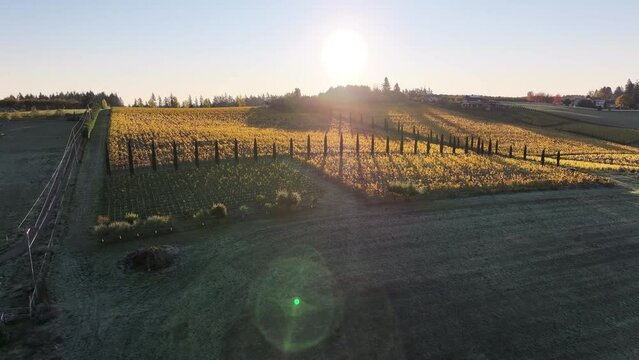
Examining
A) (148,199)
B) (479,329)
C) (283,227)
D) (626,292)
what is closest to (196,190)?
(148,199)

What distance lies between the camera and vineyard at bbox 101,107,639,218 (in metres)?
32.0

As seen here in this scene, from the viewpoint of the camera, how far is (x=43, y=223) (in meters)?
24.9

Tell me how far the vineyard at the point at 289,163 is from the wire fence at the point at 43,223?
3.01 m

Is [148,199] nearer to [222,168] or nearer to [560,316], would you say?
[222,168]

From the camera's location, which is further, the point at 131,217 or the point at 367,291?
the point at 131,217

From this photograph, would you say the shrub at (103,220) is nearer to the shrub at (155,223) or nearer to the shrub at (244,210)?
the shrub at (155,223)

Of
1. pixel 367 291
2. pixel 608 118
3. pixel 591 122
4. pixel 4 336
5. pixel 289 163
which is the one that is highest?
pixel 608 118

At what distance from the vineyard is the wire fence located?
9.87 feet

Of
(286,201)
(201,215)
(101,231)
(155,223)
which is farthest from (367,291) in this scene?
(101,231)

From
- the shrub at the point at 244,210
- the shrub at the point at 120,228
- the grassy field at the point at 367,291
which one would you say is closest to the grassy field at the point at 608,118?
the grassy field at the point at 367,291

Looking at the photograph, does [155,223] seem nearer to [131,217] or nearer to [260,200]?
[131,217]

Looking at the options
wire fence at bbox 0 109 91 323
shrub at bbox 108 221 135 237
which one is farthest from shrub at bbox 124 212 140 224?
wire fence at bbox 0 109 91 323

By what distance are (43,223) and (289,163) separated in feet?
71.1

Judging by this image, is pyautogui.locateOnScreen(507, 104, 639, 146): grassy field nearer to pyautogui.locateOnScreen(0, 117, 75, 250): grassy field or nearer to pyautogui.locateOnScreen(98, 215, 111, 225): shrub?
pyautogui.locateOnScreen(0, 117, 75, 250): grassy field
